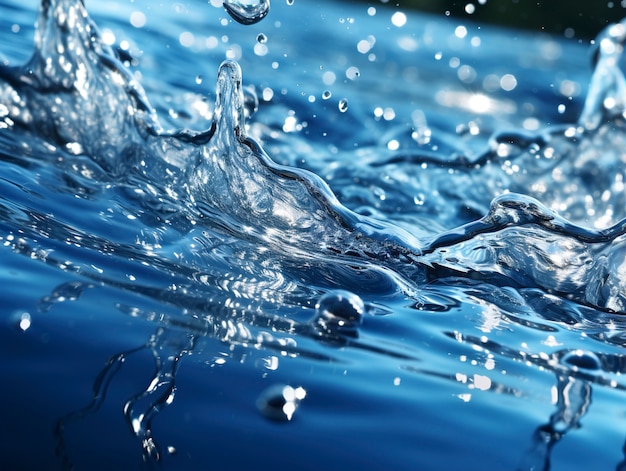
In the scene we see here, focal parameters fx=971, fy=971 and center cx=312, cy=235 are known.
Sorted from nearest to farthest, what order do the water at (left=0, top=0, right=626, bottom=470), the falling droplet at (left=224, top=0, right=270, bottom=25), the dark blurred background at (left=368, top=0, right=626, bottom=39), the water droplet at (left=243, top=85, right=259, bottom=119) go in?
1. the water at (left=0, top=0, right=626, bottom=470)
2. the falling droplet at (left=224, top=0, right=270, bottom=25)
3. the water droplet at (left=243, top=85, right=259, bottom=119)
4. the dark blurred background at (left=368, top=0, right=626, bottom=39)

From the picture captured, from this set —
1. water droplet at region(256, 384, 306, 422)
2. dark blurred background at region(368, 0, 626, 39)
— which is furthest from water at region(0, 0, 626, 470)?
dark blurred background at region(368, 0, 626, 39)

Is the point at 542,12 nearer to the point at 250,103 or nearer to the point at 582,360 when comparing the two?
the point at 250,103

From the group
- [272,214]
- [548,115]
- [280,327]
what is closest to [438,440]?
[280,327]

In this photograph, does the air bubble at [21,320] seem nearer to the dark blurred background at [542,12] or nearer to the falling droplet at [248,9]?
the falling droplet at [248,9]

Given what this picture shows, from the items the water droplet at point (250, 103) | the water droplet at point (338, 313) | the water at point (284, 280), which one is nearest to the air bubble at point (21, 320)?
the water at point (284, 280)

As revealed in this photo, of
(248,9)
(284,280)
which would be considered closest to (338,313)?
(284,280)

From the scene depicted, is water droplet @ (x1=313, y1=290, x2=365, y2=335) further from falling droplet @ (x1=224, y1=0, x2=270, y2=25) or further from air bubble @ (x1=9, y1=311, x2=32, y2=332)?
falling droplet @ (x1=224, y1=0, x2=270, y2=25)
